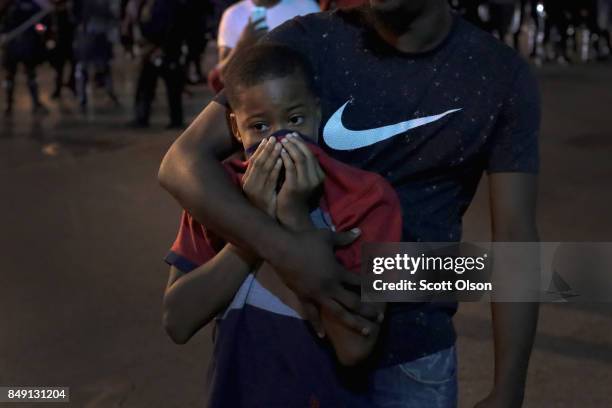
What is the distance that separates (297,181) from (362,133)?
0.27m

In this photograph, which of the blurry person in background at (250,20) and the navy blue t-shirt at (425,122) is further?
the blurry person in background at (250,20)

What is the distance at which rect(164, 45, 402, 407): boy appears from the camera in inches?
72.8

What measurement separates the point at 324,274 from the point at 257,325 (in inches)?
8.0

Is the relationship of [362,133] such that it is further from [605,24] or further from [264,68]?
[605,24]

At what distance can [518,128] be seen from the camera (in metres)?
2.04

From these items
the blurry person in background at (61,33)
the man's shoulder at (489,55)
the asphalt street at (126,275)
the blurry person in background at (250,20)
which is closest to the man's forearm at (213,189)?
the man's shoulder at (489,55)

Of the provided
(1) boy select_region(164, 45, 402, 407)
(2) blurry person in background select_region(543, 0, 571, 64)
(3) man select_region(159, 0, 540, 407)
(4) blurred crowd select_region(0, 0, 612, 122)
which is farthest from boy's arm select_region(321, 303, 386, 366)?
(2) blurry person in background select_region(543, 0, 571, 64)

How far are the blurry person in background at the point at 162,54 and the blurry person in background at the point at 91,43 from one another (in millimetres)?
1995

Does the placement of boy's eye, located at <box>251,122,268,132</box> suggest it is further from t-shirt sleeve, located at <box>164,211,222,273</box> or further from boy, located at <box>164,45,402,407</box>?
t-shirt sleeve, located at <box>164,211,222,273</box>

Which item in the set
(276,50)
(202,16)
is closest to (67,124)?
(202,16)

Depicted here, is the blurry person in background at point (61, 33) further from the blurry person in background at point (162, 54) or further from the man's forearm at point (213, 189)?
the man's forearm at point (213, 189)

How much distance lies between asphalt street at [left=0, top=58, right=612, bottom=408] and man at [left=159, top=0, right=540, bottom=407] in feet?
7.99

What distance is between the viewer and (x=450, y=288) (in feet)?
6.83

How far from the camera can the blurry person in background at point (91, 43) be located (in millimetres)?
13859
